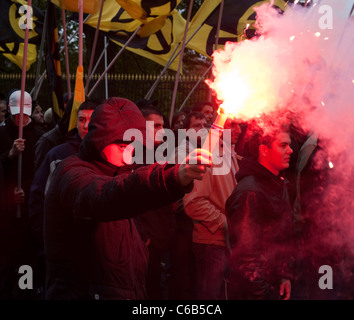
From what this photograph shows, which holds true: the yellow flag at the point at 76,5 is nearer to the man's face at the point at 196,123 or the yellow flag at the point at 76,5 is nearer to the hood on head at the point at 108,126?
the man's face at the point at 196,123

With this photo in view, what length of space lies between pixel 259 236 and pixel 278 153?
2.22 feet

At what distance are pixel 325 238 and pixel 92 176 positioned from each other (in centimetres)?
274

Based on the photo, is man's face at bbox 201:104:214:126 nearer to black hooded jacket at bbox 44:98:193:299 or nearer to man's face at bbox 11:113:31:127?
man's face at bbox 11:113:31:127

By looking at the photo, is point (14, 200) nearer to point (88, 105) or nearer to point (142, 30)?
point (88, 105)

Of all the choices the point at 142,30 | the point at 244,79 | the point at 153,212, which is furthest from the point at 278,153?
the point at 142,30

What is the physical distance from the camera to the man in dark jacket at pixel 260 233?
3.73 metres

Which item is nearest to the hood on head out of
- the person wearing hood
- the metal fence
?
the person wearing hood

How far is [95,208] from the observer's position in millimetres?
2281

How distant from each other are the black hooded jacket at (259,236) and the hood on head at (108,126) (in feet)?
4.43

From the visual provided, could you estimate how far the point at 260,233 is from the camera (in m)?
3.80

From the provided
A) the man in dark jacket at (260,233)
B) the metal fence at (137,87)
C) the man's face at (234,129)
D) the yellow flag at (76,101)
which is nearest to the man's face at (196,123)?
the man's face at (234,129)

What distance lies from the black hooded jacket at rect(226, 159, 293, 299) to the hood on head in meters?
1.35
